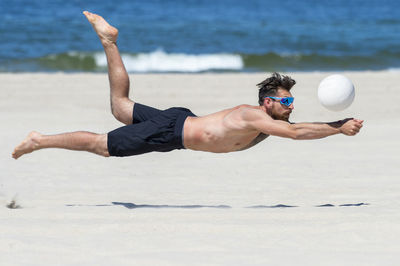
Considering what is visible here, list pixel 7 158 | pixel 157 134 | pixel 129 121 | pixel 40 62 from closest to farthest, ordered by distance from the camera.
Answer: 1. pixel 157 134
2. pixel 129 121
3. pixel 7 158
4. pixel 40 62

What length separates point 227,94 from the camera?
14.5m

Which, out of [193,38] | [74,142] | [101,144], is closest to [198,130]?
[101,144]

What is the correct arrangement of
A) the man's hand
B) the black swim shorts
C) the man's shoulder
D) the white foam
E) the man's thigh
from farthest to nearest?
1. the white foam
2. the man's thigh
3. the black swim shorts
4. the man's shoulder
5. the man's hand

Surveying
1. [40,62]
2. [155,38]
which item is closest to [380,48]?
[155,38]

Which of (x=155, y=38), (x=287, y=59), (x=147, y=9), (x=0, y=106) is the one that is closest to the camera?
(x=0, y=106)

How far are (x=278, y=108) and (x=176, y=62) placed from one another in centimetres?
1816

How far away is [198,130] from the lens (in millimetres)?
6309

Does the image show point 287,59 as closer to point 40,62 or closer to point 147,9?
point 40,62

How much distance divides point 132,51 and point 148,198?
61.3 feet

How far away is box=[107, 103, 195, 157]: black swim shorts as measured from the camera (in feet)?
20.8

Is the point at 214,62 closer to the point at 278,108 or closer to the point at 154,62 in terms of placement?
the point at 154,62

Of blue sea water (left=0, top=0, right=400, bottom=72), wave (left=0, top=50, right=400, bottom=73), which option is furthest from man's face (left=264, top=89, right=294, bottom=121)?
wave (left=0, top=50, right=400, bottom=73)

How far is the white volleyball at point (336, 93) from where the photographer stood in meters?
5.83

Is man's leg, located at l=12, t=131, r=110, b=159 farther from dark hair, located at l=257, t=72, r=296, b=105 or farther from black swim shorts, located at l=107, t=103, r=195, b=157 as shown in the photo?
dark hair, located at l=257, t=72, r=296, b=105
